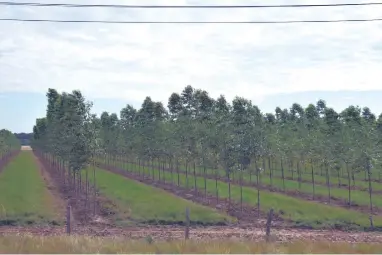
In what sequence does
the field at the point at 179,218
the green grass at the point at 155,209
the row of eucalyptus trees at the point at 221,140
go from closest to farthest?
the field at the point at 179,218 < the green grass at the point at 155,209 < the row of eucalyptus trees at the point at 221,140

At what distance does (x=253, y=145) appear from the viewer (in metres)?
37.3

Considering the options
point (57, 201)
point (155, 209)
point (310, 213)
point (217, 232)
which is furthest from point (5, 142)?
point (217, 232)

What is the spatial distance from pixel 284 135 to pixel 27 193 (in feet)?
115

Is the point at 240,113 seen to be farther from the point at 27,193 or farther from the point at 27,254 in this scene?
the point at 27,254

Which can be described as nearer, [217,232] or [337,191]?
[217,232]

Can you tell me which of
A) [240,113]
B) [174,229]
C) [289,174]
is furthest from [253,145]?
[289,174]

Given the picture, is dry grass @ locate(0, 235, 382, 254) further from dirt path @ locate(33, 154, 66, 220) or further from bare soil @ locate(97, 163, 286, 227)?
dirt path @ locate(33, 154, 66, 220)

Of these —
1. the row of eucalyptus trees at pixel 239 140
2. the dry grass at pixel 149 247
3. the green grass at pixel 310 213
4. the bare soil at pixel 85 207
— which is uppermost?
the row of eucalyptus trees at pixel 239 140

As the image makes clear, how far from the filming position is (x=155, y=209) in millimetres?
34875

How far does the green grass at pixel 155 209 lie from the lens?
32.4 m

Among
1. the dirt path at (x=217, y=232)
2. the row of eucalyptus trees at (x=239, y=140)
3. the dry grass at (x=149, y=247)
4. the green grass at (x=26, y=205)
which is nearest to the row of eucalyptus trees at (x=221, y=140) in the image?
the row of eucalyptus trees at (x=239, y=140)

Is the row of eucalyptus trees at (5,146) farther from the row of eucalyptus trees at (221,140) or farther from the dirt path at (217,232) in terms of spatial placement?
the dirt path at (217,232)

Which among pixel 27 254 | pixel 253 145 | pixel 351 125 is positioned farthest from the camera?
pixel 351 125

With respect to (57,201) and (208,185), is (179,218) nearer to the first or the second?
(57,201)
